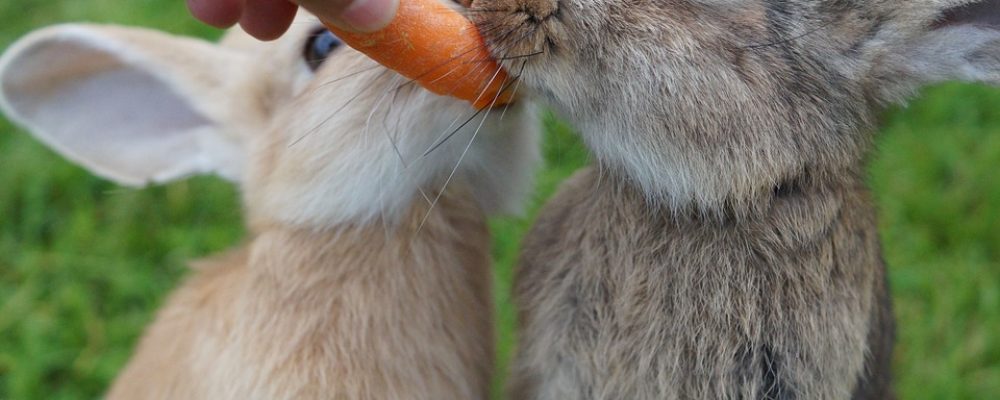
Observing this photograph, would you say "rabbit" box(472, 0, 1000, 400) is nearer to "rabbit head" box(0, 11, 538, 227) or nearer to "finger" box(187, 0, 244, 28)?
"rabbit head" box(0, 11, 538, 227)

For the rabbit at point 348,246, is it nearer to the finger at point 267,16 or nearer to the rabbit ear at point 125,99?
the rabbit ear at point 125,99

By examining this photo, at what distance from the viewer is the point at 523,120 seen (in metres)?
3.14

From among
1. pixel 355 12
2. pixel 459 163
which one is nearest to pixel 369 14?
pixel 355 12

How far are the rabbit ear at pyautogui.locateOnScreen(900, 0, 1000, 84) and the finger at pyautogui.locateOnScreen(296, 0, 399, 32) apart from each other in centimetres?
116

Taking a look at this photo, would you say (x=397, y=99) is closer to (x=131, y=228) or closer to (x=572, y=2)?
(x=572, y=2)

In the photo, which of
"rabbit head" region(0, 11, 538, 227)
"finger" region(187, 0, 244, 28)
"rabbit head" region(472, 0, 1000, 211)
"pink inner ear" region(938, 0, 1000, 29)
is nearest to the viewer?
"finger" region(187, 0, 244, 28)

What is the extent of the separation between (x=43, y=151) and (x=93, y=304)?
0.88 m

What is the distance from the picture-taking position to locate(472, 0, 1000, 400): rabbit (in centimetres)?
248

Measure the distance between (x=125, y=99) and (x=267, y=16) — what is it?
67.8 inches

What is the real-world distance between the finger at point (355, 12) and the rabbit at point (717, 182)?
25 cm

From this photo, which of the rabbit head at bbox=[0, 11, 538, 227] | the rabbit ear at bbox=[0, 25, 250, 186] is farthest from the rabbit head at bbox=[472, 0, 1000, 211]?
the rabbit ear at bbox=[0, 25, 250, 186]

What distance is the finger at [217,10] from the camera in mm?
2316

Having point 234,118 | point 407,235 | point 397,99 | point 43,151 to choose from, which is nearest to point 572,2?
point 397,99

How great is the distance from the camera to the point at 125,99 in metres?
4.07
